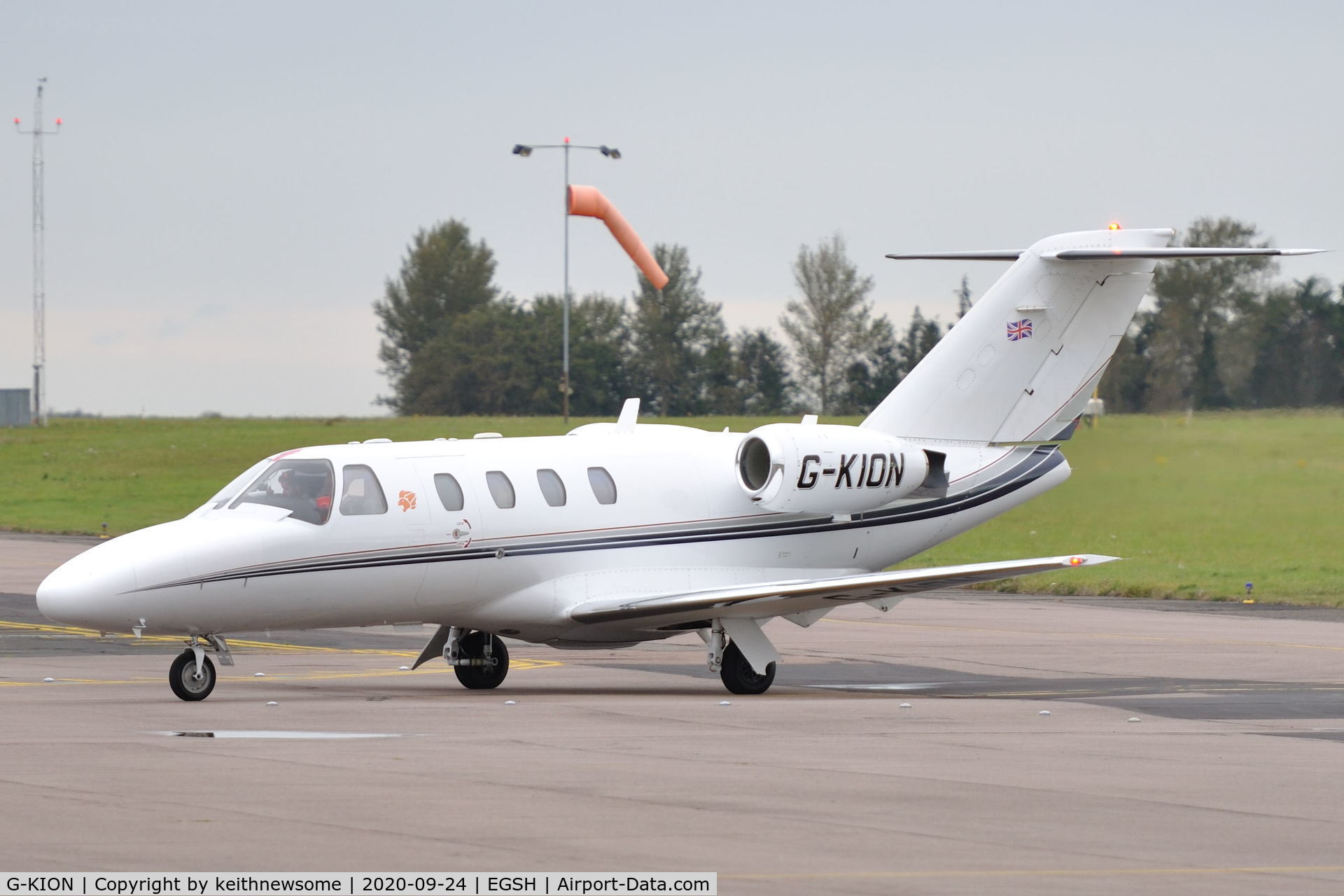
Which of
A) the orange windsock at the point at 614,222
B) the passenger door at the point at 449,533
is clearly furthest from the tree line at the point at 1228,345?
the passenger door at the point at 449,533

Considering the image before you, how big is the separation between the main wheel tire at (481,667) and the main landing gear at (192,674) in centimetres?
336

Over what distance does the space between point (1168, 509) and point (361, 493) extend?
25.7 meters

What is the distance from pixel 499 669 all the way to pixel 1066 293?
8699 millimetres

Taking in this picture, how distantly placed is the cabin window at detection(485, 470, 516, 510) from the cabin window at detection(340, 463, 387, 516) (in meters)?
1.33

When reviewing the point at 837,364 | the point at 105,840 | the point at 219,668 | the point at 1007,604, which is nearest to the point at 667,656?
the point at 219,668

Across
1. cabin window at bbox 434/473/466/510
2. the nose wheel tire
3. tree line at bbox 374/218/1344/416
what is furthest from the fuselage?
tree line at bbox 374/218/1344/416

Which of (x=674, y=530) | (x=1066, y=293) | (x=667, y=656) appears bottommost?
(x=667, y=656)

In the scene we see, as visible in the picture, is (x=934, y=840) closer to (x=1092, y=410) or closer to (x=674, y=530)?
(x=674, y=530)

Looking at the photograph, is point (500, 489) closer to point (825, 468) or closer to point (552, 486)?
point (552, 486)

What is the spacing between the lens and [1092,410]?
36.9 meters

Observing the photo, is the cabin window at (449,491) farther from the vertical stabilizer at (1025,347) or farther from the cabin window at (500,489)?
the vertical stabilizer at (1025,347)

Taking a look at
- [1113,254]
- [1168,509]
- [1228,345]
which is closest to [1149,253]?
[1113,254]

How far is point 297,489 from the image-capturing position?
2016 cm

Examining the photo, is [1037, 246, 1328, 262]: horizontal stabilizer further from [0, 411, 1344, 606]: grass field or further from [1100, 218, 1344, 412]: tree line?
[1100, 218, 1344, 412]: tree line
